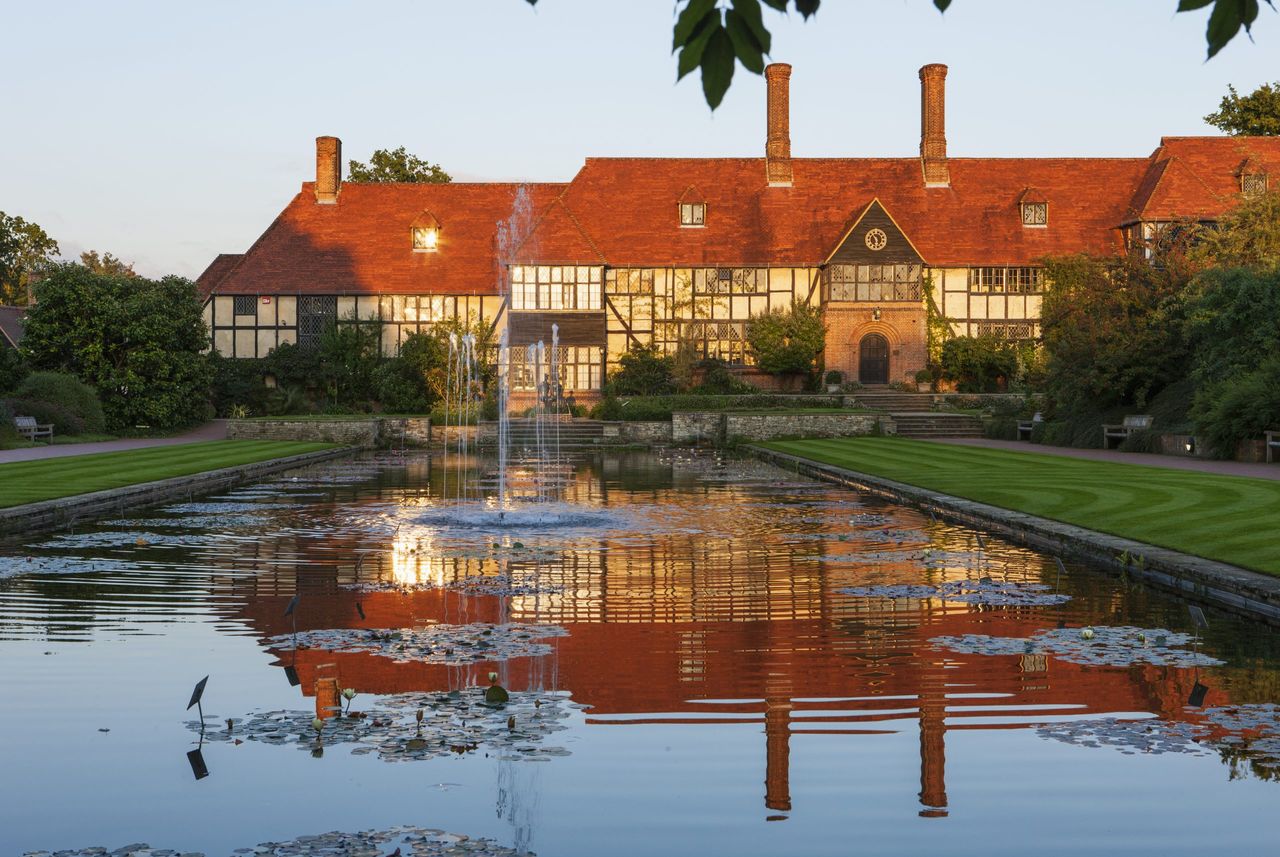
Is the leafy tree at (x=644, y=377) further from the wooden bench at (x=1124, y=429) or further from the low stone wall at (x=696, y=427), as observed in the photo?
the wooden bench at (x=1124, y=429)

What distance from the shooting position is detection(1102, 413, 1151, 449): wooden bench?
32156mm

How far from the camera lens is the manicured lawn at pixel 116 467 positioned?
2005 cm

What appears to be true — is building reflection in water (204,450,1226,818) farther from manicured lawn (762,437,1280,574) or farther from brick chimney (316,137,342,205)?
brick chimney (316,137,342,205)

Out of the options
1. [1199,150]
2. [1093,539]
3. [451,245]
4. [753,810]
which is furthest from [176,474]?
[1199,150]

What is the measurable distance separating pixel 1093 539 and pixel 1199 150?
45250 mm

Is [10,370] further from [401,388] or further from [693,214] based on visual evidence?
[693,214]

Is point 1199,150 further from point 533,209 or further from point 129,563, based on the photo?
point 129,563

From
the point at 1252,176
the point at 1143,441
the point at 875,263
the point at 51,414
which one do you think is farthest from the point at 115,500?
the point at 1252,176

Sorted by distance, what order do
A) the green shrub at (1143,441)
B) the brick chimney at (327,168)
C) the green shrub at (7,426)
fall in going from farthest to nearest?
the brick chimney at (327,168) < the green shrub at (7,426) < the green shrub at (1143,441)

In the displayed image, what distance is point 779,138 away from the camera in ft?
185

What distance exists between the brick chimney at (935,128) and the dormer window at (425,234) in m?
20.4

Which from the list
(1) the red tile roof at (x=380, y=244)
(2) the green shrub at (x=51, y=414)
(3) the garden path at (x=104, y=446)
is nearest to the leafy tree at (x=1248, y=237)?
(1) the red tile roof at (x=380, y=244)

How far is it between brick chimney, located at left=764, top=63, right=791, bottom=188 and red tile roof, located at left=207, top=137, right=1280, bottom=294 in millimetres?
499

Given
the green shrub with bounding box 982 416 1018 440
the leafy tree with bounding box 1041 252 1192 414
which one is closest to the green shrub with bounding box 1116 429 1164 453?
the leafy tree with bounding box 1041 252 1192 414
